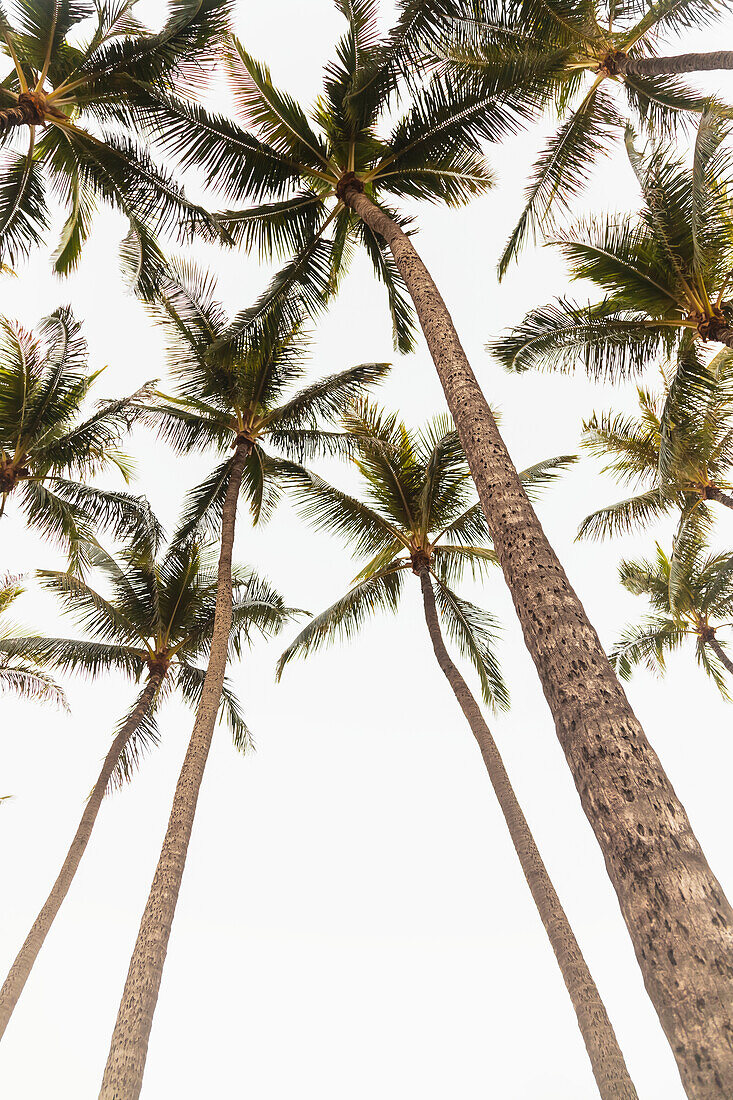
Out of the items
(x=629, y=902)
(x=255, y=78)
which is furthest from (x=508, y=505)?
(x=255, y=78)

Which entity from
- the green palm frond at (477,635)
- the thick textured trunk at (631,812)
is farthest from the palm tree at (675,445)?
the thick textured trunk at (631,812)

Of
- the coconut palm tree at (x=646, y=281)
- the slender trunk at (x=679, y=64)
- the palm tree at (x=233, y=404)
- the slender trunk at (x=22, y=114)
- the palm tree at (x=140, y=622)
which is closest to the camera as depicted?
the slender trunk at (x=679, y=64)

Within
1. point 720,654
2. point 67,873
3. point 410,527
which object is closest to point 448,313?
point 410,527

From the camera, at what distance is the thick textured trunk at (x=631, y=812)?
226 centimetres

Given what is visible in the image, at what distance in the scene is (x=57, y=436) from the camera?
38.2 feet

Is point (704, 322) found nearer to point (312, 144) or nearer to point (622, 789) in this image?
point (312, 144)

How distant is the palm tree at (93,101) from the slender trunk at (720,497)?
10.1m

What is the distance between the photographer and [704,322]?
30.1ft

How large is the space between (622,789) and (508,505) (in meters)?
1.96

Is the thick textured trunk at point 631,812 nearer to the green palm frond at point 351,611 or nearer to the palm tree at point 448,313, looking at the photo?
the palm tree at point 448,313

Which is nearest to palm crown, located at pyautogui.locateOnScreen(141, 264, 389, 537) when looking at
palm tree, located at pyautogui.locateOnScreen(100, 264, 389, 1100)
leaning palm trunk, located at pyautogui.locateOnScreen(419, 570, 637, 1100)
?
palm tree, located at pyautogui.locateOnScreen(100, 264, 389, 1100)

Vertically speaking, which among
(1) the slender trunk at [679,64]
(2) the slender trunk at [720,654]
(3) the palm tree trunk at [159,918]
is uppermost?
(2) the slender trunk at [720,654]

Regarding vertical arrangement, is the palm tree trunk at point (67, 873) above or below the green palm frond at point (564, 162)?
below

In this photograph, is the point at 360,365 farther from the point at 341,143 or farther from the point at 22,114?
the point at 22,114
